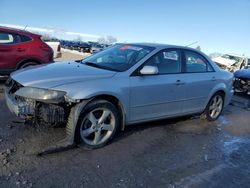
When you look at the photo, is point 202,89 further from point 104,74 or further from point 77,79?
point 77,79

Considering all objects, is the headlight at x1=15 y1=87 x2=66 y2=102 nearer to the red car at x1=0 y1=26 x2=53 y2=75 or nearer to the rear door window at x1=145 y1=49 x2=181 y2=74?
the rear door window at x1=145 y1=49 x2=181 y2=74

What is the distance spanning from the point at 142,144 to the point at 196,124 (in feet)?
6.40

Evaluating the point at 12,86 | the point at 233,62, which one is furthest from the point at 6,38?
the point at 233,62

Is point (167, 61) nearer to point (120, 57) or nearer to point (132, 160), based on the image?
point (120, 57)

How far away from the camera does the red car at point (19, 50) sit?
7809 mm

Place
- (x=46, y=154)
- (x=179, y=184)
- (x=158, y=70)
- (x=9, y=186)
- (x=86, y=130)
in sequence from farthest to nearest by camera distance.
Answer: (x=158, y=70) → (x=86, y=130) → (x=46, y=154) → (x=179, y=184) → (x=9, y=186)

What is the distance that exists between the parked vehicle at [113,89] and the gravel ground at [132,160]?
13.8 inches

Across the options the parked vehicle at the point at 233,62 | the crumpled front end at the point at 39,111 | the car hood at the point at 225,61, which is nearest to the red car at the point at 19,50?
the crumpled front end at the point at 39,111

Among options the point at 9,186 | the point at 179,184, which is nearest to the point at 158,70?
the point at 179,184

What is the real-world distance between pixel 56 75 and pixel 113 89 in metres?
0.85

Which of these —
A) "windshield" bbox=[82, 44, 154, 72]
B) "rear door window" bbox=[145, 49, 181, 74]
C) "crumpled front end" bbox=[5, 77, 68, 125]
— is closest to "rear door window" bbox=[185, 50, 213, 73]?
"rear door window" bbox=[145, 49, 181, 74]

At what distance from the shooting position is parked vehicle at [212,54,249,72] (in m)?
20.8

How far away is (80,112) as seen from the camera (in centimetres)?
400

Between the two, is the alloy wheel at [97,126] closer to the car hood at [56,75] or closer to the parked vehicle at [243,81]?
the car hood at [56,75]
